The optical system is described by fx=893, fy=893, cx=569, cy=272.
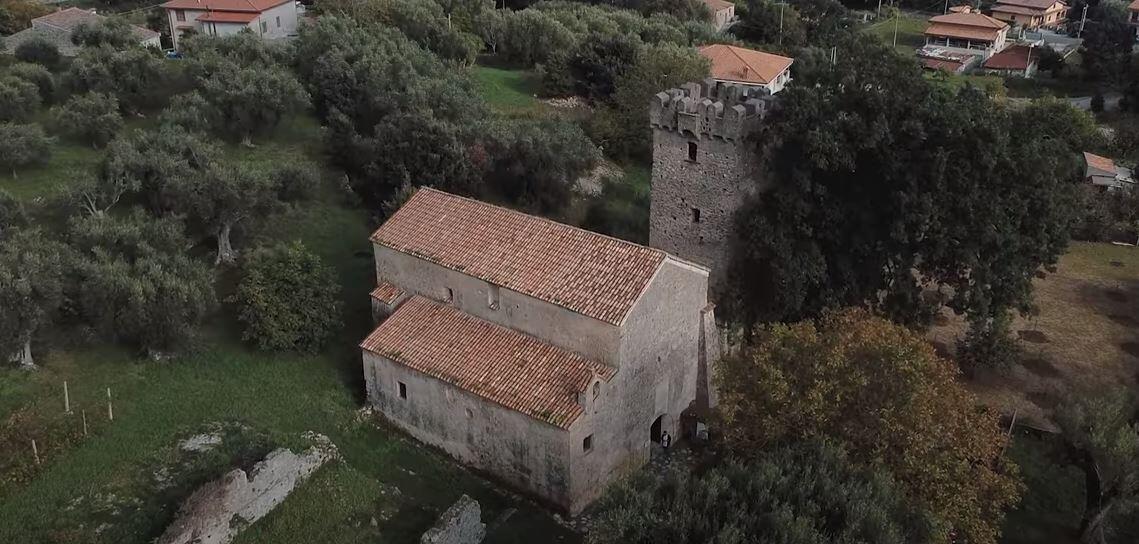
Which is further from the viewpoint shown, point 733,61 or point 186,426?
point 733,61

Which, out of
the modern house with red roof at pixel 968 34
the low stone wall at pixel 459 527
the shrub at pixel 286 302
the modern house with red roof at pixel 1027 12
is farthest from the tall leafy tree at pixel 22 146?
the modern house with red roof at pixel 1027 12

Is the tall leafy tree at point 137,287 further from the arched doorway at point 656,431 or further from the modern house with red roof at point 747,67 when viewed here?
the modern house with red roof at point 747,67

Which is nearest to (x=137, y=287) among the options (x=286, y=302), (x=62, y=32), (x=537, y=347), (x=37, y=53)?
(x=286, y=302)

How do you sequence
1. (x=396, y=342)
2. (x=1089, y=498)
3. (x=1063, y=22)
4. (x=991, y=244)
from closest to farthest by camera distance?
(x=1089, y=498) < (x=396, y=342) < (x=991, y=244) < (x=1063, y=22)

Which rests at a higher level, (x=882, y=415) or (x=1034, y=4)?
(x=1034, y=4)

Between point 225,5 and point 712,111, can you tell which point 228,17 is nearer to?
point 225,5

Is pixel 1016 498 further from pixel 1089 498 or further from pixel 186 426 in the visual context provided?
pixel 186 426

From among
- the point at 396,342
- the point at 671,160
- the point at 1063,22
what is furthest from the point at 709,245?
the point at 1063,22
